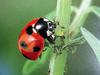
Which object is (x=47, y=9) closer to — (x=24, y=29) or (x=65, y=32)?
(x=24, y=29)

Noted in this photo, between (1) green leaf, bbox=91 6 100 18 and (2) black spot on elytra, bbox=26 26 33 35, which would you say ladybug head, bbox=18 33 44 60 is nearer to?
(2) black spot on elytra, bbox=26 26 33 35

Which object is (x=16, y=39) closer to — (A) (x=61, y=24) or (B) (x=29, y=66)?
(B) (x=29, y=66)

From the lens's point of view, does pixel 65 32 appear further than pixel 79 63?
No

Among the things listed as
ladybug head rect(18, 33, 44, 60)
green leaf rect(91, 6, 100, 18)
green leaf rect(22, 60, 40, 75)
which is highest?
green leaf rect(91, 6, 100, 18)

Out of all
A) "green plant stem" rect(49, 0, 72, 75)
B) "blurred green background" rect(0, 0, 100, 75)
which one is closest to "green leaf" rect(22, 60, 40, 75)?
"blurred green background" rect(0, 0, 100, 75)

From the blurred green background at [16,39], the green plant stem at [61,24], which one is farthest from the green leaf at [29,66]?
the green plant stem at [61,24]

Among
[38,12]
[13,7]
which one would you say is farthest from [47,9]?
[13,7]

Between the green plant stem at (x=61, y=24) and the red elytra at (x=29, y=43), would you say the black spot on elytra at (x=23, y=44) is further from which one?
the green plant stem at (x=61, y=24)
